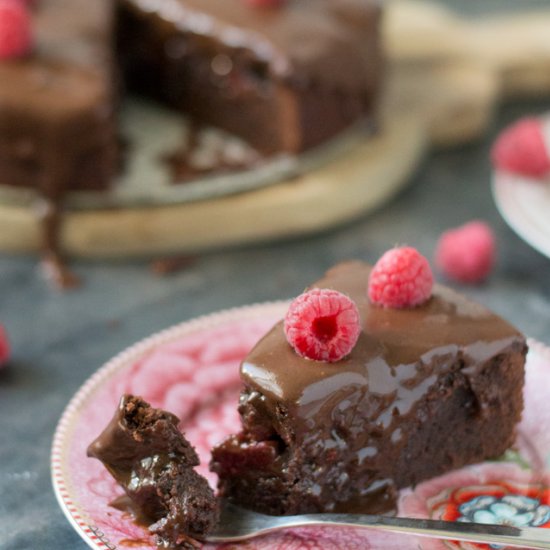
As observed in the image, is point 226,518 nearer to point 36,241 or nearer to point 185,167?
point 36,241

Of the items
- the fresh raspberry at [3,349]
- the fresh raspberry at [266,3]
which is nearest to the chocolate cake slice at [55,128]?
the fresh raspberry at [3,349]

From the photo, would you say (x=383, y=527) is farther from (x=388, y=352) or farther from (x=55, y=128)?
(x=55, y=128)

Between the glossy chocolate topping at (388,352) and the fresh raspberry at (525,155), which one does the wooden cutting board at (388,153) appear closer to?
the fresh raspberry at (525,155)

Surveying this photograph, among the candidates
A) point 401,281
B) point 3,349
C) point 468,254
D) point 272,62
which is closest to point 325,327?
point 401,281

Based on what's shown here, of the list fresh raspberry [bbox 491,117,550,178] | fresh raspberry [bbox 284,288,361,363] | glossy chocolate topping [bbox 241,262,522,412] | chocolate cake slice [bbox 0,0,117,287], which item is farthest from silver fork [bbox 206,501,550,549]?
fresh raspberry [bbox 491,117,550,178]

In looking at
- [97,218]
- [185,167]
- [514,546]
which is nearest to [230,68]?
[185,167]
